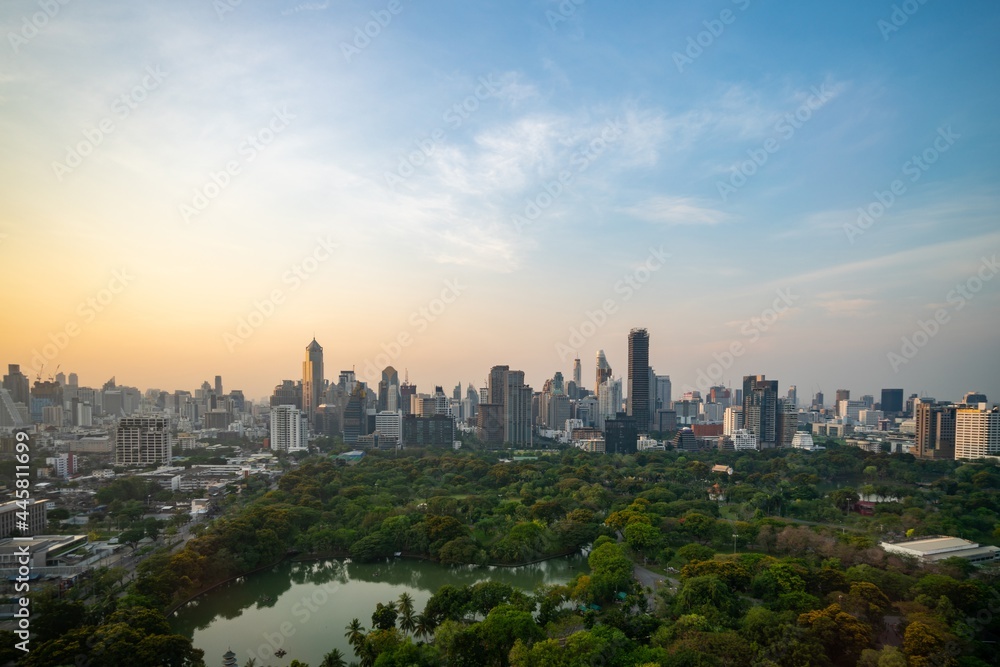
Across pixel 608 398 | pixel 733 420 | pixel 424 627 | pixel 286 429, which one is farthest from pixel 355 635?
pixel 608 398

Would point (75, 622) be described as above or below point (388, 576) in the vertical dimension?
above

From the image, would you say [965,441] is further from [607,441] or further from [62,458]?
[62,458]

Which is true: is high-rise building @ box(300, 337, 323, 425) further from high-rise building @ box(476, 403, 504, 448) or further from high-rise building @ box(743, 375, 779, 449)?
high-rise building @ box(743, 375, 779, 449)

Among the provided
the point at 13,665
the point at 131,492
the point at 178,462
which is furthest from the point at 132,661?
the point at 178,462

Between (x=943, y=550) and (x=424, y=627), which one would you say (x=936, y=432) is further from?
(x=424, y=627)

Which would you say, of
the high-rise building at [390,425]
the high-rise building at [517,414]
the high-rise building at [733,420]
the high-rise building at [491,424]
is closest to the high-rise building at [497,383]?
the high-rise building at [491,424]

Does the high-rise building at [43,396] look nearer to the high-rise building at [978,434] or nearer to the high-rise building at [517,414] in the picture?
the high-rise building at [517,414]
